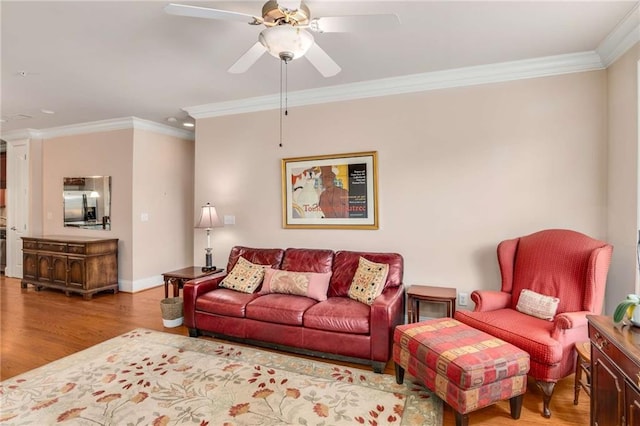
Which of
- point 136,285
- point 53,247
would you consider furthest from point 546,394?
point 53,247

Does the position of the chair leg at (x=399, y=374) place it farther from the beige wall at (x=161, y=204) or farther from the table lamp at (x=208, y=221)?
the beige wall at (x=161, y=204)

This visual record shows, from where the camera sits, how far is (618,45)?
8.46 feet

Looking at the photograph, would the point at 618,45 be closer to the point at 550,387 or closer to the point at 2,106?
the point at 550,387

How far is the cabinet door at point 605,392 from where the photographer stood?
142 cm

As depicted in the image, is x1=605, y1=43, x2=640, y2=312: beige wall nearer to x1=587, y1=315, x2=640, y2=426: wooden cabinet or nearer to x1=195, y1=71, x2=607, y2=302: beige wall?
x1=195, y1=71, x2=607, y2=302: beige wall

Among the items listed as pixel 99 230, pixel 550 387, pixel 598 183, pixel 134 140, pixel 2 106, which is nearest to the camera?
pixel 550 387

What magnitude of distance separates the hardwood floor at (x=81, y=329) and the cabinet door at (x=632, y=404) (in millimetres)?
857

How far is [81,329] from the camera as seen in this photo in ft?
11.8

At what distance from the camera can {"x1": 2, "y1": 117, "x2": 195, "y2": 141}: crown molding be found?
5.04 m

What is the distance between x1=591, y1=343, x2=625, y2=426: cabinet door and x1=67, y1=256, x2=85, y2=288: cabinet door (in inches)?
228

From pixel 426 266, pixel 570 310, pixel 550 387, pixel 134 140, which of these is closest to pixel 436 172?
pixel 426 266

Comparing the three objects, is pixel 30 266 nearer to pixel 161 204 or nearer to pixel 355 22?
pixel 161 204

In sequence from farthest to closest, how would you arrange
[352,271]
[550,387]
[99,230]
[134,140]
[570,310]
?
[99,230] → [134,140] → [352,271] → [570,310] → [550,387]

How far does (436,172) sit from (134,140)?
14.8ft
